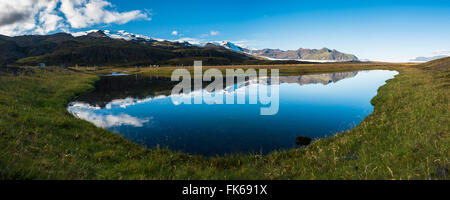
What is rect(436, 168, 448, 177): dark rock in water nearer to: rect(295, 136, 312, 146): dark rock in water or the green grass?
the green grass

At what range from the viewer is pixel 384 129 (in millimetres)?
15195

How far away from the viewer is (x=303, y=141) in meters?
17.0

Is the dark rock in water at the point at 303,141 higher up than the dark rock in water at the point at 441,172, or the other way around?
the dark rock in water at the point at 441,172

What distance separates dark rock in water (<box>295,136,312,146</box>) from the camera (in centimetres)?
1651

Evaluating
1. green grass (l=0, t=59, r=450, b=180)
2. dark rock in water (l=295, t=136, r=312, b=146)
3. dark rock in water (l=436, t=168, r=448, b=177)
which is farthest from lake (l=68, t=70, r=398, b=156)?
dark rock in water (l=436, t=168, r=448, b=177)

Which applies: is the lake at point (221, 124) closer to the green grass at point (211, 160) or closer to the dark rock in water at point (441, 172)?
the green grass at point (211, 160)

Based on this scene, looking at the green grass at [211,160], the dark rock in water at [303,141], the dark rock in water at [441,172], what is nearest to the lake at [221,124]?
the dark rock in water at [303,141]

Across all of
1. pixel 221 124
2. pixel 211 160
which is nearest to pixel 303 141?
pixel 211 160

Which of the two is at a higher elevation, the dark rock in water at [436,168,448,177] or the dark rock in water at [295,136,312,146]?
the dark rock in water at [436,168,448,177]

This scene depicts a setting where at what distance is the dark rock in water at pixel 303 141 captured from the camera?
16508mm

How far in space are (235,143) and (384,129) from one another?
11287mm

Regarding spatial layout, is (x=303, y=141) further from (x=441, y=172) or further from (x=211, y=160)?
(x=441, y=172)

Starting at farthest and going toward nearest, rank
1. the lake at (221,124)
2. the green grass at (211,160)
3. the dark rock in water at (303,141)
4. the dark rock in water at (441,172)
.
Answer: the lake at (221,124) → the dark rock in water at (303,141) → the green grass at (211,160) → the dark rock in water at (441,172)

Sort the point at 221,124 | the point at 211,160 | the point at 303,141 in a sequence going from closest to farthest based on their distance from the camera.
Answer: the point at 211,160 → the point at 303,141 → the point at 221,124
